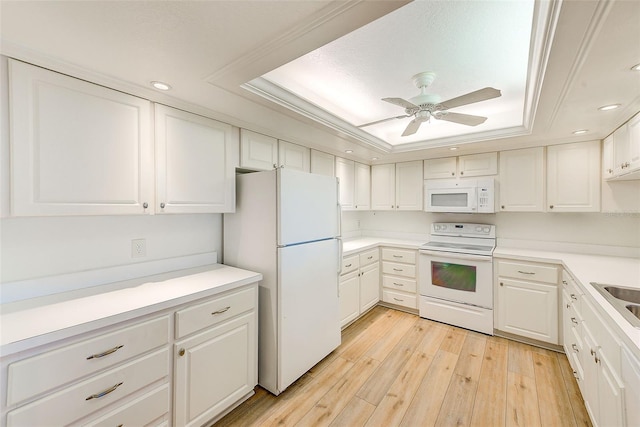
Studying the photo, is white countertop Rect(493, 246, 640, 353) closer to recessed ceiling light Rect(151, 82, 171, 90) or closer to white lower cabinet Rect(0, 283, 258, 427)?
white lower cabinet Rect(0, 283, 258, 427)

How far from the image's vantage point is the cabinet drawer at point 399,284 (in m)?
3.40

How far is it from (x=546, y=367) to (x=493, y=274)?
2.90 feet

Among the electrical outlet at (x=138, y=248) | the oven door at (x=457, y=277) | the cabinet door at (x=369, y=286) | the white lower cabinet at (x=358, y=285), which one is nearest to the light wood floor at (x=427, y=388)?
the white lower cabinet at (x=358, y=285)

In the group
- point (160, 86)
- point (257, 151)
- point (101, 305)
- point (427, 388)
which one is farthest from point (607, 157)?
point (101, 305)

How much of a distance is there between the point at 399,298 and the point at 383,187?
1612 mm

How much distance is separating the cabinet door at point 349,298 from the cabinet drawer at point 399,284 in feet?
2.05

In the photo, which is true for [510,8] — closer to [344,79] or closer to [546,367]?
[344,79]

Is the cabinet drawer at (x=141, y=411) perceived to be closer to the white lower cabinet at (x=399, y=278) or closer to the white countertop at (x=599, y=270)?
the white countertop at (x=599, y=270)

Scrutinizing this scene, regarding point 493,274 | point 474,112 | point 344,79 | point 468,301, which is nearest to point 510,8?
point 344,79

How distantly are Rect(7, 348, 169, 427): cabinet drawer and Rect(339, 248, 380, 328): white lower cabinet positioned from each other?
1.82m

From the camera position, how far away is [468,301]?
2.96 meters

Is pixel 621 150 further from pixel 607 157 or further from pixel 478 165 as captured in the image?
pixel 478 165

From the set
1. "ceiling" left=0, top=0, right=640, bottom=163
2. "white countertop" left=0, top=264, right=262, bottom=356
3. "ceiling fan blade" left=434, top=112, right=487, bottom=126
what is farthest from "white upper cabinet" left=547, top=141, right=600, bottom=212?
"white countertop" left=0, top=264, right=262, bottom=356

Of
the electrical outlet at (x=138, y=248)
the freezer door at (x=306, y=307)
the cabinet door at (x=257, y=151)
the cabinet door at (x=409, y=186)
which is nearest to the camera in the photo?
the electrical outlet at (x=138, y=248)
